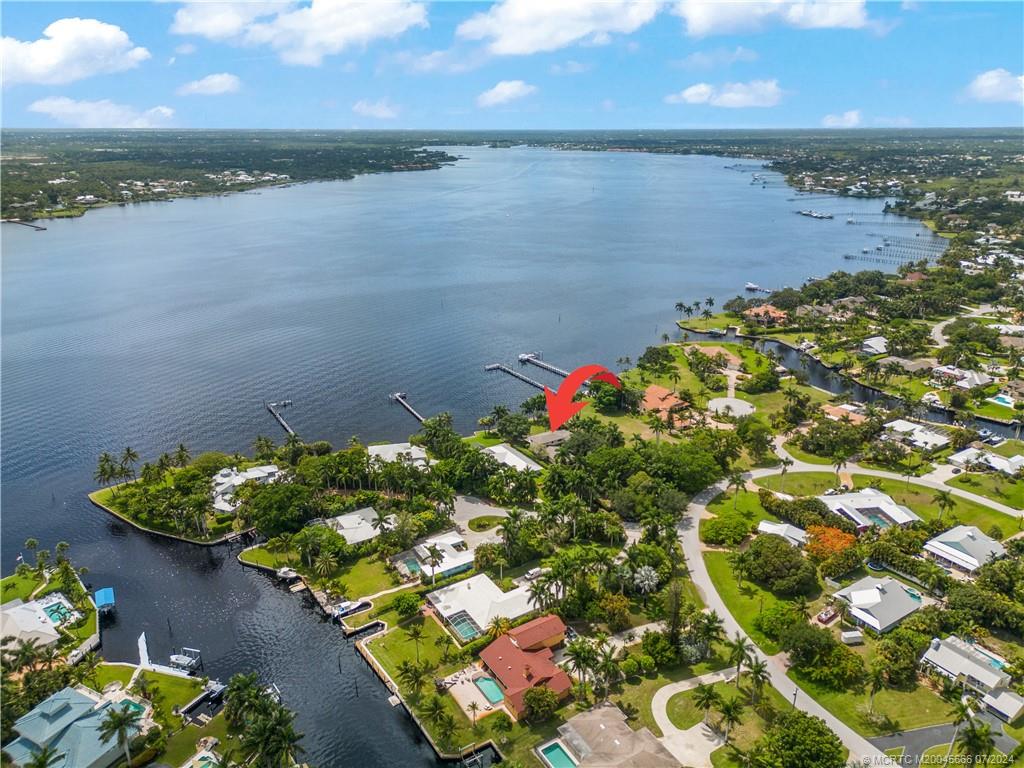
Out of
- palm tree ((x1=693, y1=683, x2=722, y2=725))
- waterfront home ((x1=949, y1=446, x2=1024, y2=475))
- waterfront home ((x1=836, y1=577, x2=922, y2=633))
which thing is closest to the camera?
palm tree ((x1=693, y1=683, x2=722, y2=725))

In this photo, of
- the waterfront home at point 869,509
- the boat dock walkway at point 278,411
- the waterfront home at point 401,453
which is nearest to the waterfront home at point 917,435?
the waterfront home at point 869,509

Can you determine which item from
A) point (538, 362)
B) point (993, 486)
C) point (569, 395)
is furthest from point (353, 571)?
point (993, 486)

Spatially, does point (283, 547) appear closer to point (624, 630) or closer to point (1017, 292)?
point (624, 630)

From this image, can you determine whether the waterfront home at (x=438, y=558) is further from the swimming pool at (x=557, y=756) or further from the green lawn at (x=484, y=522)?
the swimming pool at (x=557, y=756)

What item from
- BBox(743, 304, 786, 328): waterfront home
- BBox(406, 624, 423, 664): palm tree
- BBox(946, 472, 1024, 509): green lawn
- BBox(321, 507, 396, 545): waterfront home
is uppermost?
BBox(743, 304, 786, 328): waterfront home

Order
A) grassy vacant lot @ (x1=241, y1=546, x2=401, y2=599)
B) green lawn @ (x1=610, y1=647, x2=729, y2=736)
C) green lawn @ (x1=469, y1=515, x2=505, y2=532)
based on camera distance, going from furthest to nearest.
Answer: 1. green lawn @ (x1=469, y1=515, x2=505, y2=532)
2. grassy vacant lot @ (x1=241, y1=546, x2=401, y2=599)
3. green lawn @ (x1=610, y1=647, x2=729, y2=736)

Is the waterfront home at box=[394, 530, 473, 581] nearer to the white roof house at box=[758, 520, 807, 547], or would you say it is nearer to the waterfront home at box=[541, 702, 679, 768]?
the waterfront home at box=[541, 702, 679, 768]

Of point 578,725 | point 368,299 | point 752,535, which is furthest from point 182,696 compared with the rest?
point 368,299

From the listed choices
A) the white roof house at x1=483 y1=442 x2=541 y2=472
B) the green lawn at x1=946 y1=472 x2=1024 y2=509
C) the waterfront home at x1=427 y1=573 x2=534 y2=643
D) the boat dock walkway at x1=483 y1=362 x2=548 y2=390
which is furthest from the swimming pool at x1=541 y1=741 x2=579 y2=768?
the boat dock walkway at x1=483 y1=362 x2=548 y2=390
